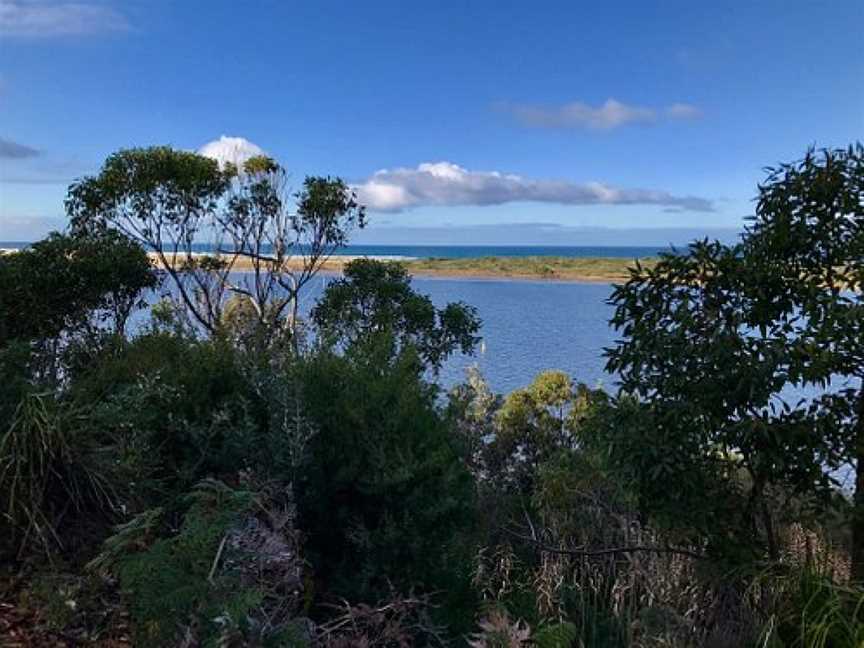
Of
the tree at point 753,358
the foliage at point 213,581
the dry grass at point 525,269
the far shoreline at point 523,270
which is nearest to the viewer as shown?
the foliage at point 213,581

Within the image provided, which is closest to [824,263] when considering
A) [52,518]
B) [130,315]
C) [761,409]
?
[761,409]

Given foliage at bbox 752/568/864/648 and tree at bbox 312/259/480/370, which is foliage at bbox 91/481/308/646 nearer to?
foliage at bbox 752/568/864/648

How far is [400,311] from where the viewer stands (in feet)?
32.0

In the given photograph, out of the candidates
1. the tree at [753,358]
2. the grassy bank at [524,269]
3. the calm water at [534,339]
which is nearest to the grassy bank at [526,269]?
the grassy bank at [524,269]

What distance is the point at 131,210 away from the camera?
10.5 metres

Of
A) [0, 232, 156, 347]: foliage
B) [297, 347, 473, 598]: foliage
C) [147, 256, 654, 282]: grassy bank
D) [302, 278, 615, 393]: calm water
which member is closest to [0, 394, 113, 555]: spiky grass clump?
[297, 347, 473, 598]: foliage

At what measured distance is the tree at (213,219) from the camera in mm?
10195

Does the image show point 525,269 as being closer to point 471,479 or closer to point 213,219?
point 213,219

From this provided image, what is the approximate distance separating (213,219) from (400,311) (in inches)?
148

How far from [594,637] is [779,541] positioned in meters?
1.45

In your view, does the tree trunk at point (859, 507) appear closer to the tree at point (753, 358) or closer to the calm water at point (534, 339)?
the tree at point (753, 358)

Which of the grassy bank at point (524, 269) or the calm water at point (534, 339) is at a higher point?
the grassy bank at point (524, 269)

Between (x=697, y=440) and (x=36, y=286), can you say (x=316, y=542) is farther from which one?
(x=36, y=286)

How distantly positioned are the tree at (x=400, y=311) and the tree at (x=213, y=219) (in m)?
0.88
